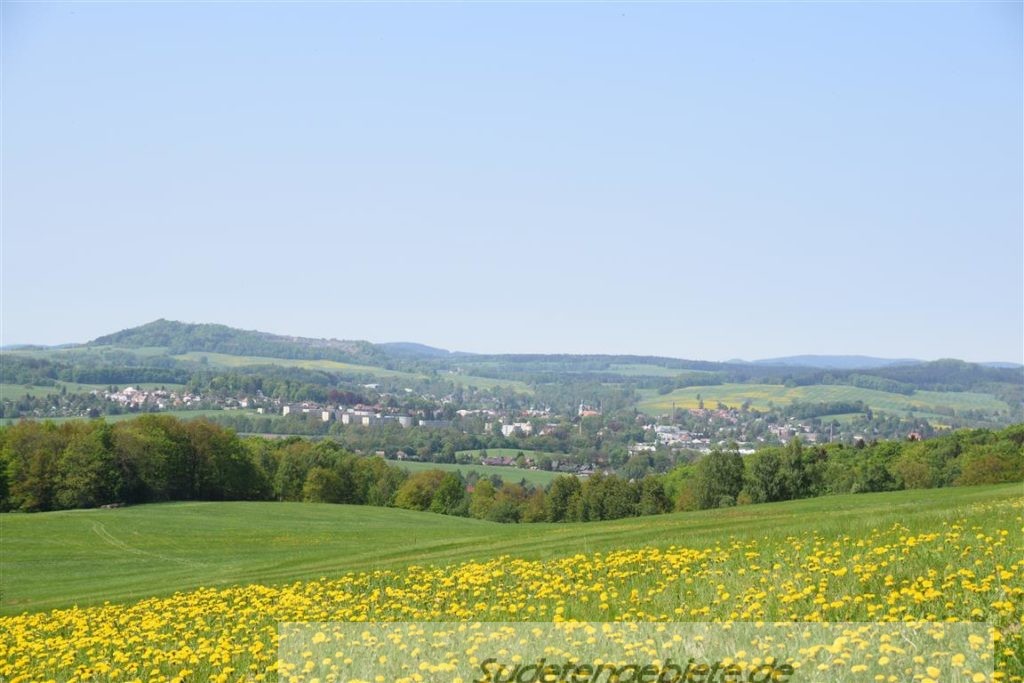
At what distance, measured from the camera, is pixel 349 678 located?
9.66m

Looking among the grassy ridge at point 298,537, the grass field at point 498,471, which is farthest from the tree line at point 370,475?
the grass field at point 498,471

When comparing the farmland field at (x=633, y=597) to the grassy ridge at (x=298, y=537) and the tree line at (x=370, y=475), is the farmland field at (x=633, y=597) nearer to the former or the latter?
the grassy ridge at (x=298, y=537)

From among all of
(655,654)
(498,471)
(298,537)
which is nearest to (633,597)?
(655,654)

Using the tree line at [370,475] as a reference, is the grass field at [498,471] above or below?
below

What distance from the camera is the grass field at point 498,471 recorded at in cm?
14950

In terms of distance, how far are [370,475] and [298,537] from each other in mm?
57425

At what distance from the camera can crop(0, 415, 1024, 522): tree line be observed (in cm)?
8344

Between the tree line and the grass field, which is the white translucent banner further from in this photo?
the grass field

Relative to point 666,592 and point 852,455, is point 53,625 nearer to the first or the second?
point 666,592

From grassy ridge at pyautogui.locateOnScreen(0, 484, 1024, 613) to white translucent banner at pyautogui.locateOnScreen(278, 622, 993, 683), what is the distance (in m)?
8.35

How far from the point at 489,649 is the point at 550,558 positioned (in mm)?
9999

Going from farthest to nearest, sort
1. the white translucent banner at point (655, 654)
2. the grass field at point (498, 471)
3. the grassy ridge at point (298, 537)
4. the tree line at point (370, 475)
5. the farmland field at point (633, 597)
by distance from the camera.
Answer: the grass field at point (498, 471) < the tree line at point (370, 475) < the grassy ridge at point (298, 537) < the farmland field at point (633, 597) < the white translucent banner at point (655, 654)

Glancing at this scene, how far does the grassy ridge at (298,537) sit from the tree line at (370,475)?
26.8 feet

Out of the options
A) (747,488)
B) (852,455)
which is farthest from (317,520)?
(852,455)
